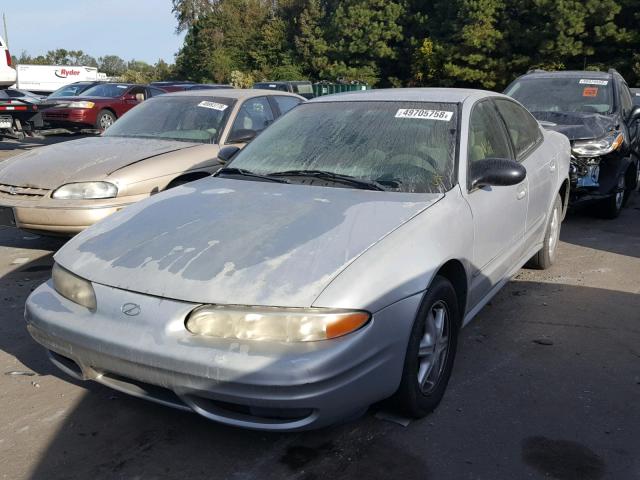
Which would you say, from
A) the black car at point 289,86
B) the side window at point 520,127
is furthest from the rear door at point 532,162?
the black car at point 289,86

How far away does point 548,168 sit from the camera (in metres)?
4.81

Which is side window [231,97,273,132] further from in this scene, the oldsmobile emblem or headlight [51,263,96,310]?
the oldsmobile emblem

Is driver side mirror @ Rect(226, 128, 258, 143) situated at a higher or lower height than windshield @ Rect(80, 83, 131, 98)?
higher

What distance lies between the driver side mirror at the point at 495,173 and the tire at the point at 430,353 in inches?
28.3

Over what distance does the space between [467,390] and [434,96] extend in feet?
5.87

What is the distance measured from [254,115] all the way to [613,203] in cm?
404

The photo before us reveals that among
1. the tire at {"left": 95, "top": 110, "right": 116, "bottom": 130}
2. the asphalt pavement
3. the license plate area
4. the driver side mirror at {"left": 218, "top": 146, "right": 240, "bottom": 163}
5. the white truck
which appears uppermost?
the driver side mirror at {"left": 218, "top": 146, "right": 240, "bottom": 163}

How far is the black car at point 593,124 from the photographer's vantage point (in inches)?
266

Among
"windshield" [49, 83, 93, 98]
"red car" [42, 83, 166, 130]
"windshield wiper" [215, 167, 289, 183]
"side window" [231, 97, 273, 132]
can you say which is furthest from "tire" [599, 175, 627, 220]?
"windshield" [49, 83, 93, 98]

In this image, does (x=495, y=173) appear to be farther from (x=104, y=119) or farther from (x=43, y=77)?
(x=43, y=77)

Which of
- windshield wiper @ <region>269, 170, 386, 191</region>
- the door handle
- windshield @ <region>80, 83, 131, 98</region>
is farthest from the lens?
windshield @ <region>80, 83, 131, 98</region>

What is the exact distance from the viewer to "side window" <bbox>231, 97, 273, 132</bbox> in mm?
6480

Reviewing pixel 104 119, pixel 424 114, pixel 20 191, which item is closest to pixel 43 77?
pixel 104 119

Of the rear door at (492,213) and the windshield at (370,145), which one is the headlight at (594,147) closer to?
the rear door at (492,213)
